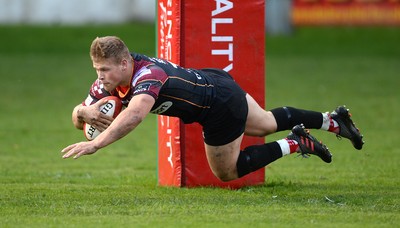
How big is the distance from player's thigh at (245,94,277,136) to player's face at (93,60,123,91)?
56.1 inches

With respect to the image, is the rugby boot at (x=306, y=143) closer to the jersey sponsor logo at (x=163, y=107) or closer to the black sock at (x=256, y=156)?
Answer: the black sock at (x=256, y=156)

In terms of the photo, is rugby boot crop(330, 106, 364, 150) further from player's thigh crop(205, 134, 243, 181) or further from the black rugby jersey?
the black rugby jersey

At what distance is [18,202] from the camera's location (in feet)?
26.5

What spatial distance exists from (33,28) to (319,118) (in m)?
20.9

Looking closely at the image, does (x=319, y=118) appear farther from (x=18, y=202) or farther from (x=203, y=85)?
(x=18, y=202)

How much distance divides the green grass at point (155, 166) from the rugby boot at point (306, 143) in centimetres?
42

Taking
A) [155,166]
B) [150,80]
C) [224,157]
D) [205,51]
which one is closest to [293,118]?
[224,157]

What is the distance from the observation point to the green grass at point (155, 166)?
7.43 meters

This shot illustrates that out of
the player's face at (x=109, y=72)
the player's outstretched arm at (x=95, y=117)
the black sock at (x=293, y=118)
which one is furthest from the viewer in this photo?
the black sock at (x=293, y=118)

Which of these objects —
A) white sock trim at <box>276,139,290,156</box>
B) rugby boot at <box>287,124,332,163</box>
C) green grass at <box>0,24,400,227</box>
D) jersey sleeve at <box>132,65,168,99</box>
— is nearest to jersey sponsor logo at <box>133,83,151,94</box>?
jersey sleeve at <box>132,65,168,99</box>

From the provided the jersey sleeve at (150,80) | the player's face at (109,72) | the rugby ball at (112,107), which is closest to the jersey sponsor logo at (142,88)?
the jersey sleeve at (150,80)

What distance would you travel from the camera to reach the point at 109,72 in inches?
297

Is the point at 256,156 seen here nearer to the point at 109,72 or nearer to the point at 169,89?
the point at 169,89

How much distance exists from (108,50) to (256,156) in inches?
71.3
